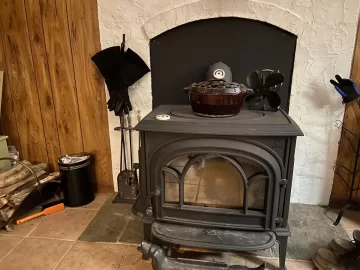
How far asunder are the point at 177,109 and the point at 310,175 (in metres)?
0.96

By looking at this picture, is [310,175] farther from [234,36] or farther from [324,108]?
[234,36]

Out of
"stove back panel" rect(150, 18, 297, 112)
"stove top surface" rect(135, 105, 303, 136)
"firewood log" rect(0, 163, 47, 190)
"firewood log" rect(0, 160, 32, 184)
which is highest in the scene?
"stove back panel" rect(150, 18, 297, 112)

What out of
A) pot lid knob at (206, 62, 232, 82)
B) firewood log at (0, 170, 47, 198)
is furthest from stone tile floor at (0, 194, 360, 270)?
pot lid knob at (206, 62, 232, 82)

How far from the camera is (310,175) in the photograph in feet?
5.84

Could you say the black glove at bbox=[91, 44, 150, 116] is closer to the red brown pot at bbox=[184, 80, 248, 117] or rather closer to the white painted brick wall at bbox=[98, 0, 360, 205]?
the white painted brick wall at bbox=[98, 0, 360, 205]

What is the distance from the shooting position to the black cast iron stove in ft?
3.85

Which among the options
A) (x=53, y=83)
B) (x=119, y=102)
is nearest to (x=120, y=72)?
(x=119, y=102)

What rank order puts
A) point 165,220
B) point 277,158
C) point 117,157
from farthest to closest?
point 117,157 < point 165,220 < point 277,158

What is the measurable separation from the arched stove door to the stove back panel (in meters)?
0.59

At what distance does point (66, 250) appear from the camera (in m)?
1.48

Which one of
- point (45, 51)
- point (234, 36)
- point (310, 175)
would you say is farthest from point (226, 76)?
point (45, 51)

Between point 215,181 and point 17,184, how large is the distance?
1.28 metres

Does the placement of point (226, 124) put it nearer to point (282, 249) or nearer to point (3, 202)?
point (282, 249)

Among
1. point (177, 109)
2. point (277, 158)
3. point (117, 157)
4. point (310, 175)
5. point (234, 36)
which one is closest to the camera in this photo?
point (277, 158)
